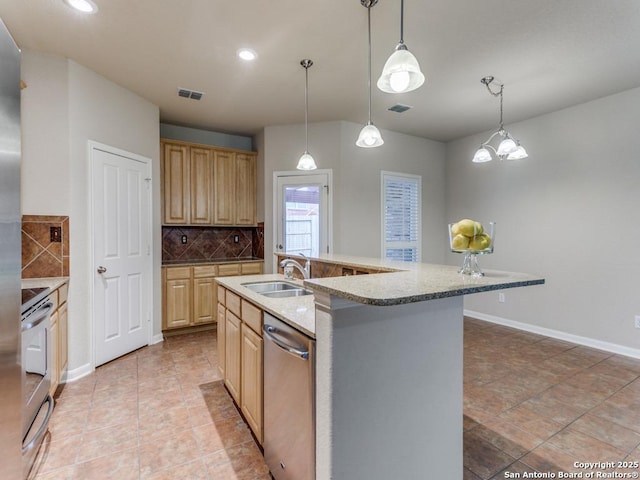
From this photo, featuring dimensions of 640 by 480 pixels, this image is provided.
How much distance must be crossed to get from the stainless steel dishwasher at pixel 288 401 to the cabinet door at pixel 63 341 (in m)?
1.96

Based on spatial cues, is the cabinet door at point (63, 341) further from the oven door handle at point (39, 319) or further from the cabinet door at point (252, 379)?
the cabinet door at point (252, 379)

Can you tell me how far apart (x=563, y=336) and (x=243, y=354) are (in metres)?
3.91

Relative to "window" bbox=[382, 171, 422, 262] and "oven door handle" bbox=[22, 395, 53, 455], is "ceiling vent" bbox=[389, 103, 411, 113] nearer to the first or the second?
"window" bbox=[382, 171, 422, 262]

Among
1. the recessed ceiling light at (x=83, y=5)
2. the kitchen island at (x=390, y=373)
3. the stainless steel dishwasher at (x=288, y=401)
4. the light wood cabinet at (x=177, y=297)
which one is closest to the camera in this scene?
the kitchen island at (x=390, y=373)

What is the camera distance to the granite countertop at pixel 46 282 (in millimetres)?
2396

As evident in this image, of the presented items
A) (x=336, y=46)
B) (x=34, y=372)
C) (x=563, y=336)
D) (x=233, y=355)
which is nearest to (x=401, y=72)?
(x=336, y=46)

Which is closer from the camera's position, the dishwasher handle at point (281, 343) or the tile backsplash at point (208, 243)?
the dishwasher handle at point (281, 343)

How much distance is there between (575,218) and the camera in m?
3.81

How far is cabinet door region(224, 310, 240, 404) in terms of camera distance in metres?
2.19

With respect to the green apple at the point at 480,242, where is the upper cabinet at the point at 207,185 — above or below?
above

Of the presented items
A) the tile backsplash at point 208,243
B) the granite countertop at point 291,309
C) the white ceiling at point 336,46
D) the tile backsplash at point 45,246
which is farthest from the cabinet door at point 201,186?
the granite countertop at point 291,309

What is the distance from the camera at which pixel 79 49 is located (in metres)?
2.62

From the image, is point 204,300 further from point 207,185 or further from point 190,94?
point 190,94

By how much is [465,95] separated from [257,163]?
2.82 m
